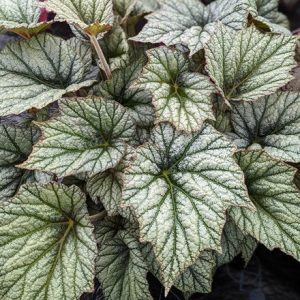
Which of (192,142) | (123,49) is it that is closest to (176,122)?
(192,142)

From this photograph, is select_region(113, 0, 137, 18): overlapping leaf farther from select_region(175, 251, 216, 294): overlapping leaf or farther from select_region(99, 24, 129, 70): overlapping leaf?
select_region(175, 251, 216, 294): overlapping leaf

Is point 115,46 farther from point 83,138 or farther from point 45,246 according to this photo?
point 45,246

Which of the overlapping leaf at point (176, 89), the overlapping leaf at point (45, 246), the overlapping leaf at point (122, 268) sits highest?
the overlapping leaf at point (176, 89)

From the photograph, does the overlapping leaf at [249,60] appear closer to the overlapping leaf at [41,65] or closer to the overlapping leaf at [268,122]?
the overlapping leaf at [268,122]

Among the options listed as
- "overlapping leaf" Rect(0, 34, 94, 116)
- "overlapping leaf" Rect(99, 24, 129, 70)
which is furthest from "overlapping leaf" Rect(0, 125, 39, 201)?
"overlapping leaf" Rect(99, 24, 129, 70)

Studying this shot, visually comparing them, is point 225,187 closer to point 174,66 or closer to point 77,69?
point 174,66

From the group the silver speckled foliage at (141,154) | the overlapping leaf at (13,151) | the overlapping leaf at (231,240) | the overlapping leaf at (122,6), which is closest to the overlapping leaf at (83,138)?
the silver speckled foliage at (141,154)

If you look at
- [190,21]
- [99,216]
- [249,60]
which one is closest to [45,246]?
[99,216]
